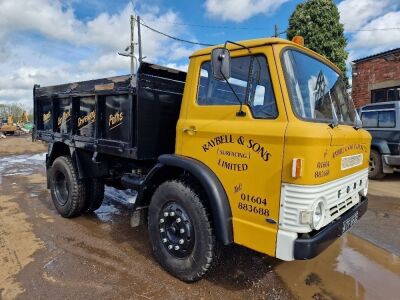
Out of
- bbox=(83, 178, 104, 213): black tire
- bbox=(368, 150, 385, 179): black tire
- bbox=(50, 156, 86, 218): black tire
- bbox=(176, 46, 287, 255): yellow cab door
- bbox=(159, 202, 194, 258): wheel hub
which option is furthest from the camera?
bbox=(368, 150, 385, 179): black tire

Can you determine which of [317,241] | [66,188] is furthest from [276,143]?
[66,188]

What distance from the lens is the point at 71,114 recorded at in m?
5.17

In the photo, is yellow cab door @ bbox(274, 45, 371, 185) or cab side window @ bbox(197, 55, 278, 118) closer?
yellow cab door @ bbox(274, 45, 371, 185)

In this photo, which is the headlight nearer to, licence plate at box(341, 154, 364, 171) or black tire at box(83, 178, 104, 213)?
licence plate at box(341, 154, 364, 171)

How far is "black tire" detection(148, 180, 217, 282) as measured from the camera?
333 cm

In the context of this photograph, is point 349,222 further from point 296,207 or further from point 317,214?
point 296,207

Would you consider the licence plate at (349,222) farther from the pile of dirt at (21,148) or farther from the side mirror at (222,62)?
the pile of dirt at (21,148)

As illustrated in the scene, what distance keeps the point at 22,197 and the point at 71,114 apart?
2.99 m

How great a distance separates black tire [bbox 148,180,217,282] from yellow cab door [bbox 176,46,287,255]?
1.05ft

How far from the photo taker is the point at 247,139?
9.97 feet

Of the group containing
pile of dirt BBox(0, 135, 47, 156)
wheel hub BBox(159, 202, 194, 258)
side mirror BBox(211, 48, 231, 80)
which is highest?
side mirror BBox(211, 48, 231, 80)

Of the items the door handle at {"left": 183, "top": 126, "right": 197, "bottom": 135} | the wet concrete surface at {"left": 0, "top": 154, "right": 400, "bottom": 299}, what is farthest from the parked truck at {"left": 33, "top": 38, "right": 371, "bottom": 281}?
the wet concrete surface at {"left": 0, "top": 154, "right": 400, "bottom": 299}

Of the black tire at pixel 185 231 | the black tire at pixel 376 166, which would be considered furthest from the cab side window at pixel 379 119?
the black tire at pixel 185 231

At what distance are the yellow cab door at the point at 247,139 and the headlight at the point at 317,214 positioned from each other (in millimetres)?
293
